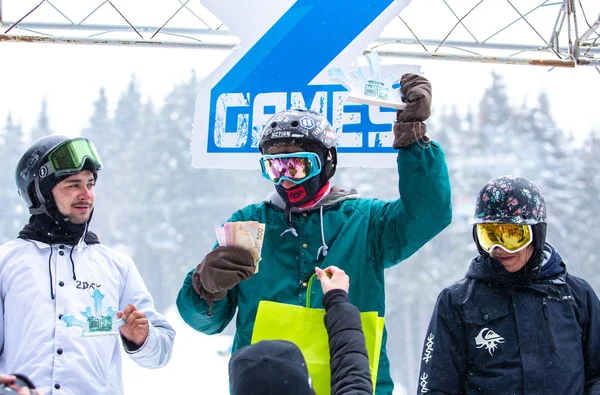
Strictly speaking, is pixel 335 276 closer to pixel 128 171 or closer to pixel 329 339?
pixel 329 339

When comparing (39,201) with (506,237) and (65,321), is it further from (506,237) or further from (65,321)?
(506,237)

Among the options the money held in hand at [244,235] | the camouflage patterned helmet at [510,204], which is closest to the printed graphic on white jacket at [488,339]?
the camouflage patterned helmet at [510,204]

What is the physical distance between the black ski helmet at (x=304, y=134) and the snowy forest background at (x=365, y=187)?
27.8 m

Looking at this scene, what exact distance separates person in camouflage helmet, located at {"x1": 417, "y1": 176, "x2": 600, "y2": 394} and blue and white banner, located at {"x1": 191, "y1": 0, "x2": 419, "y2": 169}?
55.0 inches

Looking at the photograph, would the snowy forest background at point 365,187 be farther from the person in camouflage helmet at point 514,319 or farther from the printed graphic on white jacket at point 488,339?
the printed graphic on white jacket at point 488,339

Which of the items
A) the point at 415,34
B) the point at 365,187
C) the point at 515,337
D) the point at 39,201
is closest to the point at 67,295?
the point at 39,201

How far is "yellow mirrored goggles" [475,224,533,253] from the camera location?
295 cm

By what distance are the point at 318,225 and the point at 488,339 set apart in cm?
89

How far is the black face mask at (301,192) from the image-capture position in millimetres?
2816

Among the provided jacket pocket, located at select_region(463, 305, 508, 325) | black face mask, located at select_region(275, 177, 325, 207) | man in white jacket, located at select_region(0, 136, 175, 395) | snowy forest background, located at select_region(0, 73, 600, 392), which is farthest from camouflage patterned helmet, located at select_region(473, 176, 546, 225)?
snowy forest background, located at select_region(0, 73, 600, 392)

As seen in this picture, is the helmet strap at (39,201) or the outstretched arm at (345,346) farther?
the helmet strap at (39,201)

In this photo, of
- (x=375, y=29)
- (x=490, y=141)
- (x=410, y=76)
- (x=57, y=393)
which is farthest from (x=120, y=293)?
(x=490, y=141)

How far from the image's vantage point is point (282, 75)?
176 inches

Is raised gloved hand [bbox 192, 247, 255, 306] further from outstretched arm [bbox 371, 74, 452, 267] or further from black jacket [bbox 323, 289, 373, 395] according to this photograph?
outstretched arm [bbox 371, 74, 452, 267]
